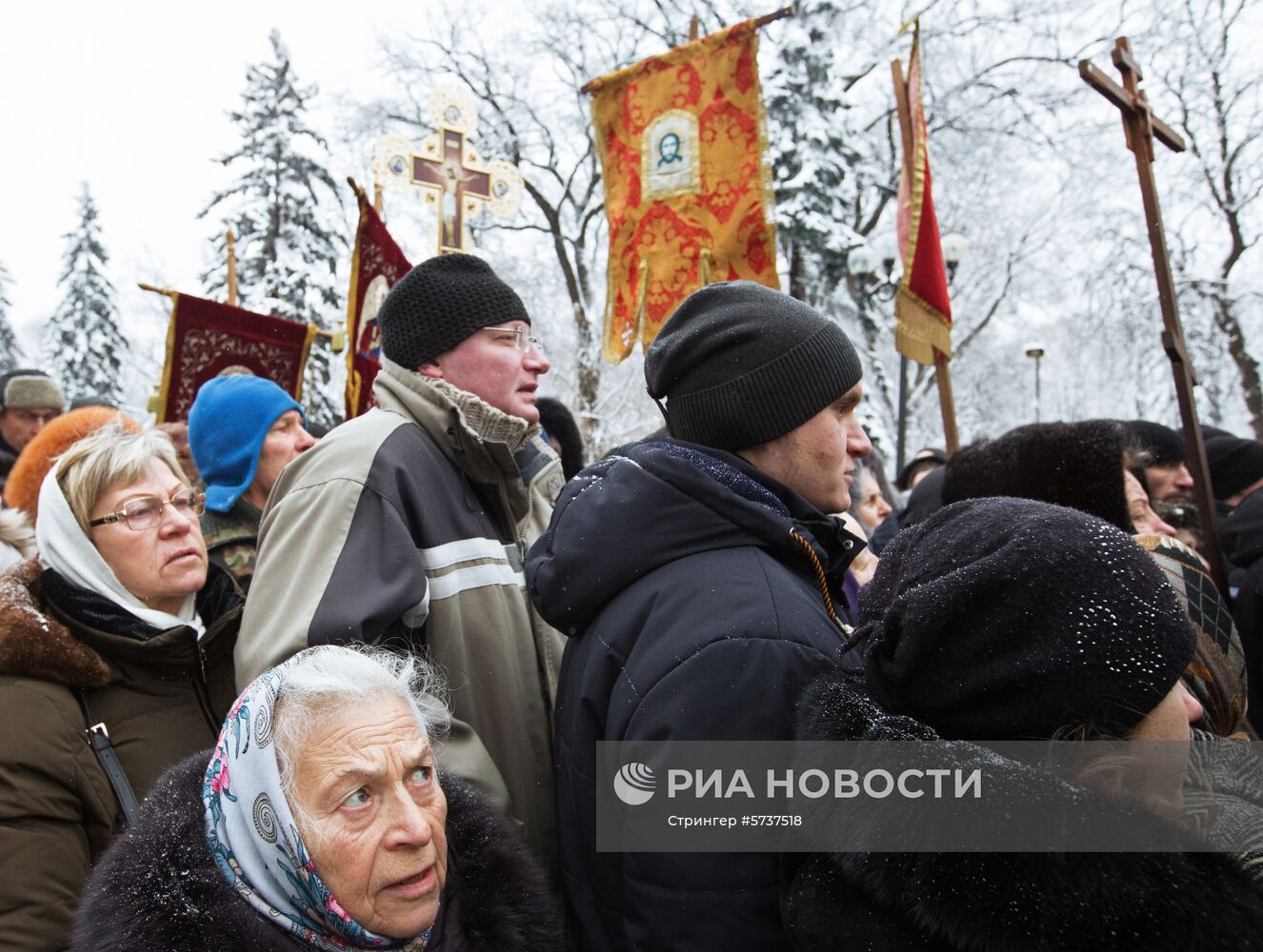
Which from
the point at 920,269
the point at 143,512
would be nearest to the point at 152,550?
the point at 143,512

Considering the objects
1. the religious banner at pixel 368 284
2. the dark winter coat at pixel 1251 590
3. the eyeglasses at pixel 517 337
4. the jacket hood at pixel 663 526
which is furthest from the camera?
the religious banner at pixel 368 284

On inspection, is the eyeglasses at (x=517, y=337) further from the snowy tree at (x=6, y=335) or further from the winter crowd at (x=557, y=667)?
the snowy tree at (x=6, y=335)

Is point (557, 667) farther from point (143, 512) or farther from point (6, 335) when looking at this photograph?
point (6, 335)

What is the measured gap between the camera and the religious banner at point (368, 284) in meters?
5.11

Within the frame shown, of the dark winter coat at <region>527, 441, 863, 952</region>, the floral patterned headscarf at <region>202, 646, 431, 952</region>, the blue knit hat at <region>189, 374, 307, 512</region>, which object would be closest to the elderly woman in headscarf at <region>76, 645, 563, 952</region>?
the floral patterned headscarf at <region>202, 646, 431, 952</region>

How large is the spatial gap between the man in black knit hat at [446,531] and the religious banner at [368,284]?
2538 mm

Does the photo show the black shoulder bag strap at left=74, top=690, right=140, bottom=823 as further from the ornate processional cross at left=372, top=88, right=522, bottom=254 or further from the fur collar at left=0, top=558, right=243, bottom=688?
the ornate processional cross at left=372, top=88, right=522, bottom=254

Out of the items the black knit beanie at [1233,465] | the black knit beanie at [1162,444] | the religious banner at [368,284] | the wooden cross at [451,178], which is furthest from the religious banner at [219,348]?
the black knit beanie at [1233,465]

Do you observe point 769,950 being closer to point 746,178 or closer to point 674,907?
point 674,907

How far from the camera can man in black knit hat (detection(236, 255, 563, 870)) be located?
6.58ft

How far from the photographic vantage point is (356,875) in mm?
1536

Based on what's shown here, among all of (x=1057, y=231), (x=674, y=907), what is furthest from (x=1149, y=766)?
(x=1057, y=231)

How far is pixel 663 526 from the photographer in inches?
65.2

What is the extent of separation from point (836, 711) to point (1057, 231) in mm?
23856
